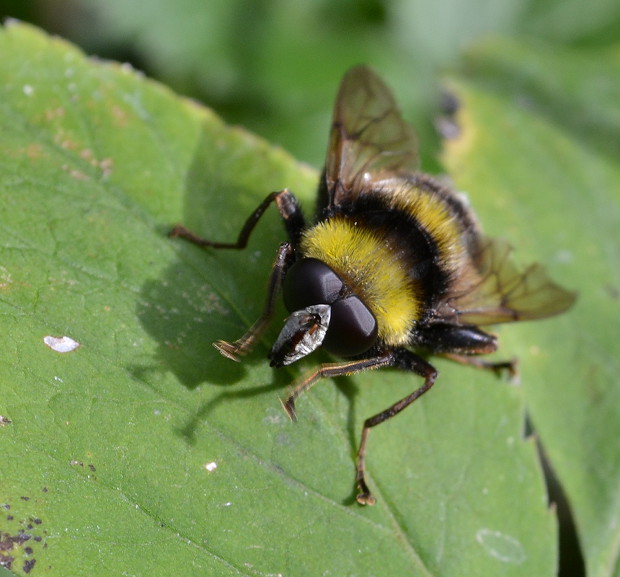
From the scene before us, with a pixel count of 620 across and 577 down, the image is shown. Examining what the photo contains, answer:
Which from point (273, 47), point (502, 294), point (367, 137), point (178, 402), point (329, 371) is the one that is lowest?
point (273, 47)

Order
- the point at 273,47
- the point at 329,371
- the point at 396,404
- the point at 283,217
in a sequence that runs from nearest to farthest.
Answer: the point at 329,371, the point at 396,404, the point at 283,217, the point at 273,47

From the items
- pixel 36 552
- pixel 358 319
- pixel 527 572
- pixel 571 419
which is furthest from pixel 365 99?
pixel 36 552

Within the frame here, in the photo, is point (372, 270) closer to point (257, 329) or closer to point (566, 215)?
point (257, 329)

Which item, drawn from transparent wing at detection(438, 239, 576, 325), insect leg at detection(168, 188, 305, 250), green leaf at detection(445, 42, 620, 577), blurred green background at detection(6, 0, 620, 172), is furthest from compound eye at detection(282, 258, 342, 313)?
blurred green background at detection(6, 0, 620, 172)

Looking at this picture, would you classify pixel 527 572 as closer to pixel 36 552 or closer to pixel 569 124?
pixel 36 552

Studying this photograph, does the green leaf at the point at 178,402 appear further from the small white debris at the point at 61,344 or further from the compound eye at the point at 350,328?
the compound eye at the point at 350,328

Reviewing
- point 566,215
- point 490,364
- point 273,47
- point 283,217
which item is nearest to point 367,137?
point 283,217
